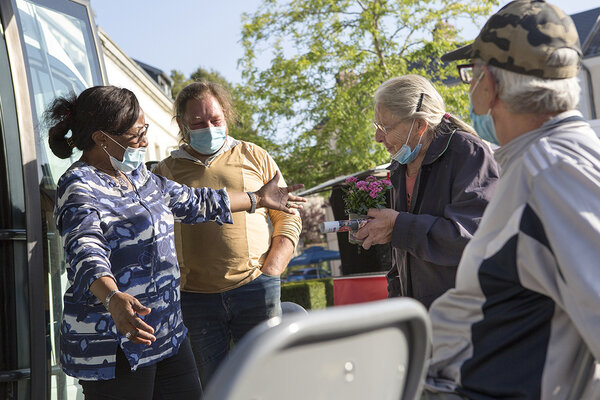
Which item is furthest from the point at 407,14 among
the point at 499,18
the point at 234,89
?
the point at 499,18

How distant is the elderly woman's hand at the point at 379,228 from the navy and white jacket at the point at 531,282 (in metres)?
1.24

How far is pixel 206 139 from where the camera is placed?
3988 millimetres

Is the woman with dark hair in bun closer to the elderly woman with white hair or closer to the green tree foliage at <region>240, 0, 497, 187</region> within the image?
the elderly woman with white hair

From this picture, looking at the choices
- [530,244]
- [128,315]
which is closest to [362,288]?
[128,315]

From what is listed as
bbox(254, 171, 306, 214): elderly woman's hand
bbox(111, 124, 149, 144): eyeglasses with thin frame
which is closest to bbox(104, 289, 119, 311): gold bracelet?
bbox(111, 124, 149, 144): eyeglasses with thin frame

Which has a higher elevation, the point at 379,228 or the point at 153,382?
the point at 379,228

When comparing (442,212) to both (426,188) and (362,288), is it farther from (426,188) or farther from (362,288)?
(362,288)

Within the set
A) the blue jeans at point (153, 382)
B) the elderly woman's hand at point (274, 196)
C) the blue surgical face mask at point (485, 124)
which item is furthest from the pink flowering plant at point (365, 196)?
the blue surgical face mask at point (485, 124)

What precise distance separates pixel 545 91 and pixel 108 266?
1.73m

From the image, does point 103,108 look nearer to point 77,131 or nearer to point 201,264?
point 77,131

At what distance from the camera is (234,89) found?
21250 millimetres

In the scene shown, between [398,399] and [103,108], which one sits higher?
[103,108]

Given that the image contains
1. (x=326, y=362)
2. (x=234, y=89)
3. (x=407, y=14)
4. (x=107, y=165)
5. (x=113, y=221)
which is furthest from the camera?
(x=234, y=89)

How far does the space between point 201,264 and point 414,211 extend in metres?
1.26
